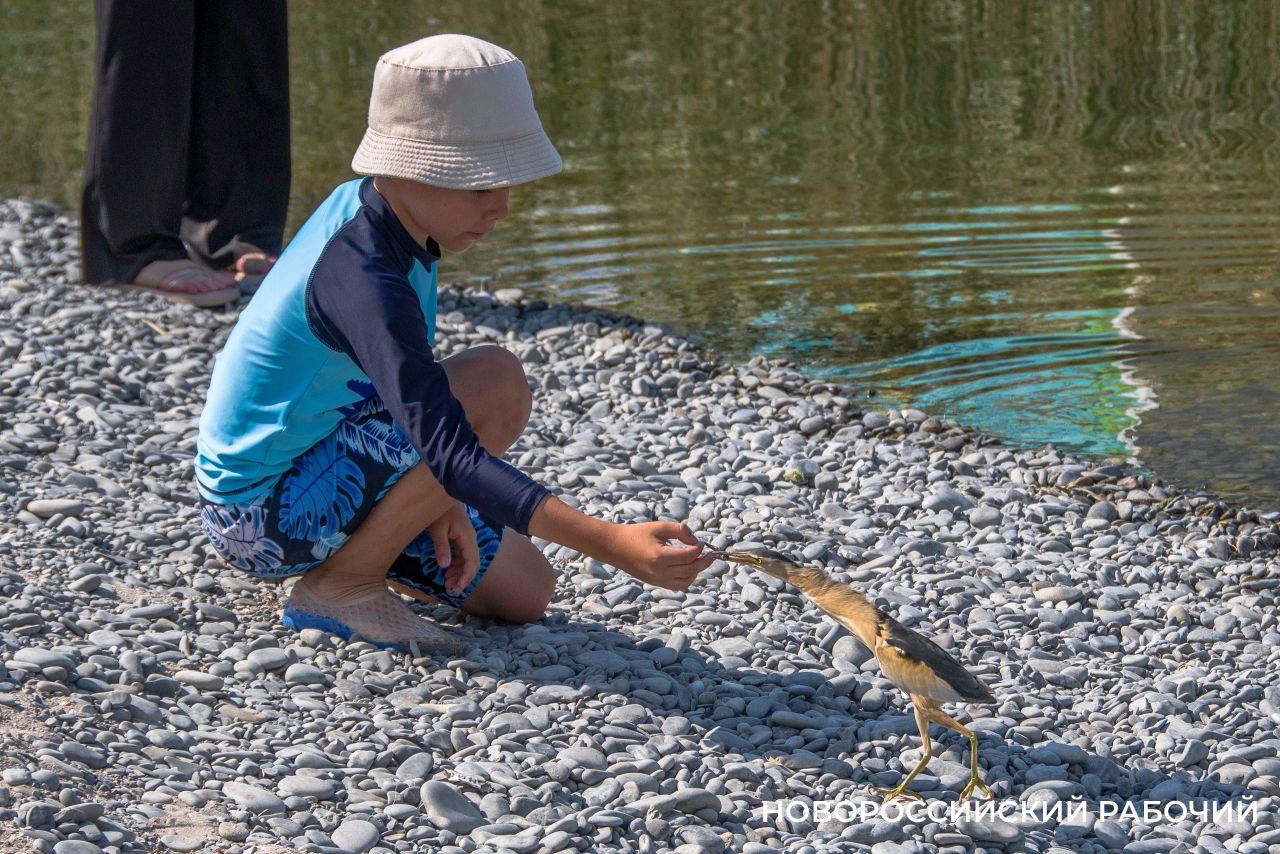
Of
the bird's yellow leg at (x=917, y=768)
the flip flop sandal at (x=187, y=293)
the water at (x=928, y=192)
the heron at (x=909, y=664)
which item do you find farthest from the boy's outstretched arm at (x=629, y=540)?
the flip flop sandal at (x=187, y=293)

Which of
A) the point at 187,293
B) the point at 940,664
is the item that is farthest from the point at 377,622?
the point at 187,293

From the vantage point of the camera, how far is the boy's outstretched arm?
9.45ft

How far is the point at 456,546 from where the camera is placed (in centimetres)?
364

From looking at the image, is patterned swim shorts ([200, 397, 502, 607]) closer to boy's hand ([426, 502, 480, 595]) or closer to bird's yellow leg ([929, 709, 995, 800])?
boy's hand ([426, 502, 480, 595])

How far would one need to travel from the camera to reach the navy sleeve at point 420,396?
2904 millimetres

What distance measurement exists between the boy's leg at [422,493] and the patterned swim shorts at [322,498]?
1.3 inches

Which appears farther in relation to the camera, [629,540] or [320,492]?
[320,492]

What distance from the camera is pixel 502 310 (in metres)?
6.68

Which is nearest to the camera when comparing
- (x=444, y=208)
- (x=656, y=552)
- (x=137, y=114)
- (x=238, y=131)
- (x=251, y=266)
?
(x=656, y=552)

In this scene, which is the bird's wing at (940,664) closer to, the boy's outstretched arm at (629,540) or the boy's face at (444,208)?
the boy's outstretched arm at (629,540)

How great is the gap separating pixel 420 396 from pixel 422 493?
0.56 metres

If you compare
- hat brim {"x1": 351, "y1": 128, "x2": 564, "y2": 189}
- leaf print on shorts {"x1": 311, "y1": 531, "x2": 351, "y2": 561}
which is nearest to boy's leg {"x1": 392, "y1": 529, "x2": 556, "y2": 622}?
leaf print on shorts {"x1": 311, "y1": 531, "x2": 351, "y2": 561}

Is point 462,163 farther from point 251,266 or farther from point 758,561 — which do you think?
point 251,266

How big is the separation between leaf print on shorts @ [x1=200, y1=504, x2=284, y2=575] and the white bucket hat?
0.89 meters
